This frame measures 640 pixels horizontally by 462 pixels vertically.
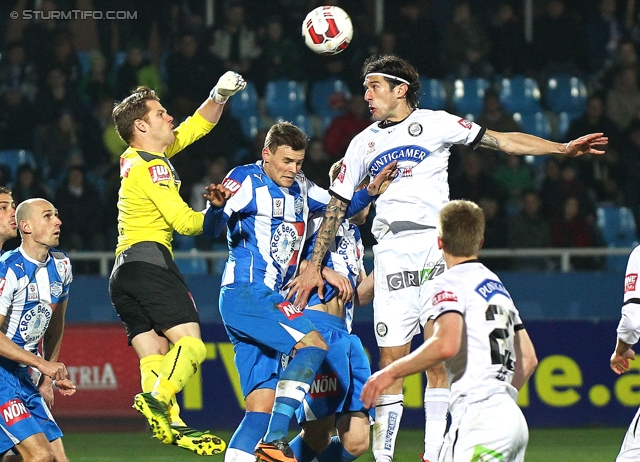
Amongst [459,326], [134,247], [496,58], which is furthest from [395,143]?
[496,58]

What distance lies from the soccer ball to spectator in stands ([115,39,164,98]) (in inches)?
266

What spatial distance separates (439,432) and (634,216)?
7783 millimetres

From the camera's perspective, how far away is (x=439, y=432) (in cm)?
656

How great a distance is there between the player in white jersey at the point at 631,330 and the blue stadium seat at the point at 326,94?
30.2ft

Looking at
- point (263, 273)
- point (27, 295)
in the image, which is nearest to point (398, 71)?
point (263, 273)

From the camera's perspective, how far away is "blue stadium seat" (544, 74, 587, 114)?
15586mm

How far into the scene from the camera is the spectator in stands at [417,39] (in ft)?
49.1

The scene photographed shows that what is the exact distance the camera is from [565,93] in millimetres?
15641

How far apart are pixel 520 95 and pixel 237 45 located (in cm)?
422

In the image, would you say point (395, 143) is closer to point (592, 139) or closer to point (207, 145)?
point (592, 139)

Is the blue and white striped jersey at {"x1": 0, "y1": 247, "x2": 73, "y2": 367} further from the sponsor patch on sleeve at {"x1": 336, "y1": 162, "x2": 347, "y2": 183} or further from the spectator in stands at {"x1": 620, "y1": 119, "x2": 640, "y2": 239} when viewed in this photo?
the spectator in stands at {"x1": 620, "y1": 119, "x2": 640, "y2": 239}

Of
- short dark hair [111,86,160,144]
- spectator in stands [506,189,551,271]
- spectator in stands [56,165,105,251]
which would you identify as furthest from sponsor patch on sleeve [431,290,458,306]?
spectator in stands [56,165,105,251]

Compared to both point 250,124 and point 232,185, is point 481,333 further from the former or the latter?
point 250,124

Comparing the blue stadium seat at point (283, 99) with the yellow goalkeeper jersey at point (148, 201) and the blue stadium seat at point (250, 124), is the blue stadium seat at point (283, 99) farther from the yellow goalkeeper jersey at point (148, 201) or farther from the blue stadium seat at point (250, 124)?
the yellow goalkeeper jersey at point (148, 201)
